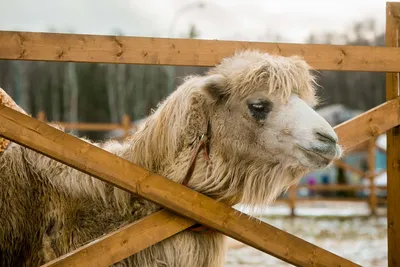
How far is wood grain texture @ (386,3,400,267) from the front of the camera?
394 cm

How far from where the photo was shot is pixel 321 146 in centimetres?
309

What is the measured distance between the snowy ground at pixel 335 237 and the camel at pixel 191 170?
0.35 m

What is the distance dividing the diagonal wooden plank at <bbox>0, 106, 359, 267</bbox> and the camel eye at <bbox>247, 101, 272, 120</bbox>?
542mm

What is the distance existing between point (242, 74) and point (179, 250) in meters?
1.09

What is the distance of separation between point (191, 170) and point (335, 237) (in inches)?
334

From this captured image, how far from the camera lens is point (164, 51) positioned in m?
3.35

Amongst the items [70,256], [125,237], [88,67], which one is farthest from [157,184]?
[88,67]

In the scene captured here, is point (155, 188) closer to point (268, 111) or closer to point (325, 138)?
point (268, 111)

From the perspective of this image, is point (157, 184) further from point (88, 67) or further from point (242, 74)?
point (88, 67)

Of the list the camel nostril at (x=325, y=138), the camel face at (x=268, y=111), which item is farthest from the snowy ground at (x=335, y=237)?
the camel nostril at (x=325, y=138)

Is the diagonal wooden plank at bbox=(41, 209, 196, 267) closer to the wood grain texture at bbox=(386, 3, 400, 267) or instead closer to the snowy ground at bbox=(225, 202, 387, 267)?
the snowy ground at bbox=(225, 202, 387, 267)

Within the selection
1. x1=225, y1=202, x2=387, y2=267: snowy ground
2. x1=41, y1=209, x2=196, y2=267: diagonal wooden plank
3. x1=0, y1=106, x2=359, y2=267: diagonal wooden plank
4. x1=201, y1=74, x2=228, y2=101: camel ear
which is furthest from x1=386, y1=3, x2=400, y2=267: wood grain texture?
x1=41, y1=209, x2=196, y2=267: diagonal wooden plank

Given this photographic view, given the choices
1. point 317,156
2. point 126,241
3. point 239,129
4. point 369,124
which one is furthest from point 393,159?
point 126,241

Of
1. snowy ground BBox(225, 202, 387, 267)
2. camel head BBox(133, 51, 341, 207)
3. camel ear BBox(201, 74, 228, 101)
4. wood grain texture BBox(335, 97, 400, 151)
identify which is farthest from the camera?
snowy ground BBox(225, 202, 387, 267)
